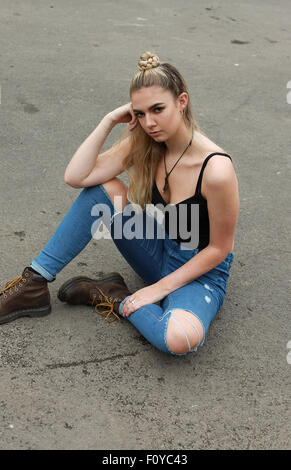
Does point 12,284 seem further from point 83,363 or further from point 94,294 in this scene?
point 83,363

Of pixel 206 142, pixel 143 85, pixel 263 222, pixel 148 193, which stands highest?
pixel 143 85

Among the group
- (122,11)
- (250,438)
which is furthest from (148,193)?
(122,11)

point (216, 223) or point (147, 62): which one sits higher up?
point (147, 62)

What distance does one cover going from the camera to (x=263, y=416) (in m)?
2.48

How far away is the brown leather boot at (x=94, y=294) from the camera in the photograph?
9.73 ft

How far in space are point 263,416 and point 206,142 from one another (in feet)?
3.95

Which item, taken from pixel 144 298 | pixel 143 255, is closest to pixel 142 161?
pixel 143 255

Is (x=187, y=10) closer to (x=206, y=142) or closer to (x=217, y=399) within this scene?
(x=206, y=142)

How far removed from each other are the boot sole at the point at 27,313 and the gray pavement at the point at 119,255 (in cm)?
3

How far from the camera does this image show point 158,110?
258cm

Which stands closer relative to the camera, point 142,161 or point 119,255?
point 142,161

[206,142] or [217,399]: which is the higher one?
[206,142]

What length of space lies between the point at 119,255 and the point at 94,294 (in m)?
0.52

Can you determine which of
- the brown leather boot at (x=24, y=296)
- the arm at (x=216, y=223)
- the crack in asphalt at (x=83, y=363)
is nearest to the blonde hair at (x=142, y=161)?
the arm at (x=216, y=223)
